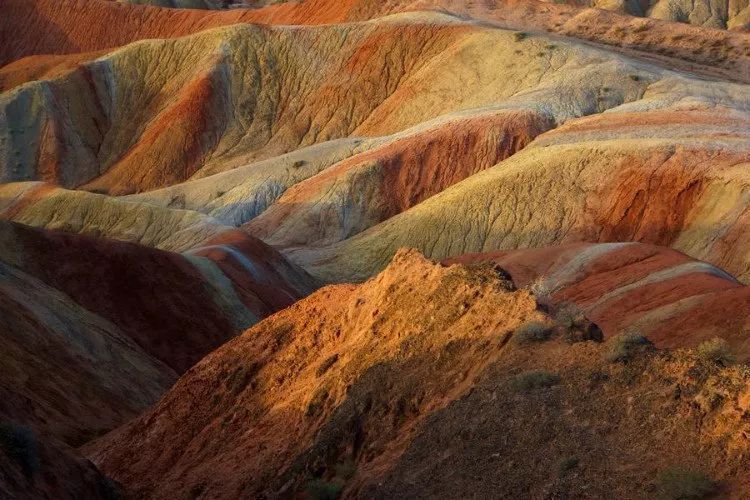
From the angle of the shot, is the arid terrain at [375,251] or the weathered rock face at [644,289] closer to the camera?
the arid terrain at [375,251]

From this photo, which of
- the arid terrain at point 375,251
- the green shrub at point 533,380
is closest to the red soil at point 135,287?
the arid terrain at point 375,251

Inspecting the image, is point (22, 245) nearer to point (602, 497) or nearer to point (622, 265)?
point (622, 265)

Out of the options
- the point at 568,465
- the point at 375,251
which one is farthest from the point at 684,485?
the point at 375,251

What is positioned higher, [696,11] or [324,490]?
[324,490]

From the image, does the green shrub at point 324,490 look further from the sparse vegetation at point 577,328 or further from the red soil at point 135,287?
the red soil at point 135,287

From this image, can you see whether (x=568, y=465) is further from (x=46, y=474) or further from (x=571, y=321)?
(x=46, y=474)

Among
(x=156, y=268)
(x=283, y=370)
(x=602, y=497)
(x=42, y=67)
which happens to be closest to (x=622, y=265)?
(x=156, y=268)
